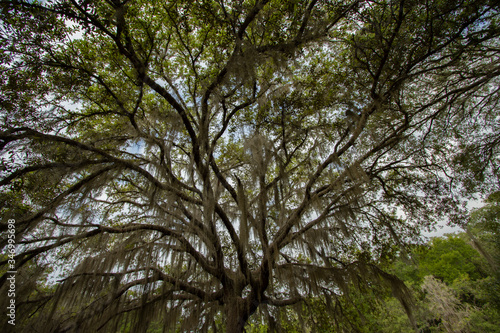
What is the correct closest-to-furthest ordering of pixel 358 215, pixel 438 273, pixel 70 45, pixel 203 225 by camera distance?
pixel 203 225 → pixel 70 45 → pixel 358 215 → pixel 438 273

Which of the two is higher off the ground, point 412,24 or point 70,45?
point 70,45

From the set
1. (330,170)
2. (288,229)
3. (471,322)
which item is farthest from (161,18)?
(471,322)

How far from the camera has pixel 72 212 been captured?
107 inches

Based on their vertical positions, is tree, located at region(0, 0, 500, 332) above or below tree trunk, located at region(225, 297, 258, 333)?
above

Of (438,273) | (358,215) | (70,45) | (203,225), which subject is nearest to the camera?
(203,225)

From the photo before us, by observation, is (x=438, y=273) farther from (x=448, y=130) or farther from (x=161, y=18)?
(x=161, y=18)

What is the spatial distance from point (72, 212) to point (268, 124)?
3.45 meters

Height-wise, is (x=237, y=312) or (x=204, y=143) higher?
(x=204, y=143)

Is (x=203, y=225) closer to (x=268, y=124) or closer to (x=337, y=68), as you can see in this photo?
(x=268, y=124)

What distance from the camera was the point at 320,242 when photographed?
3.30m

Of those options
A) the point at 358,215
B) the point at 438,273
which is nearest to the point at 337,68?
the point at 358,215

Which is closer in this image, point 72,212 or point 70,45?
point 72,212

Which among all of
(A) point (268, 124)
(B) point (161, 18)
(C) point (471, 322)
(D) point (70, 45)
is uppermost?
(B) point (161, 18)

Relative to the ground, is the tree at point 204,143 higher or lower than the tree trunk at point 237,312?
higher
